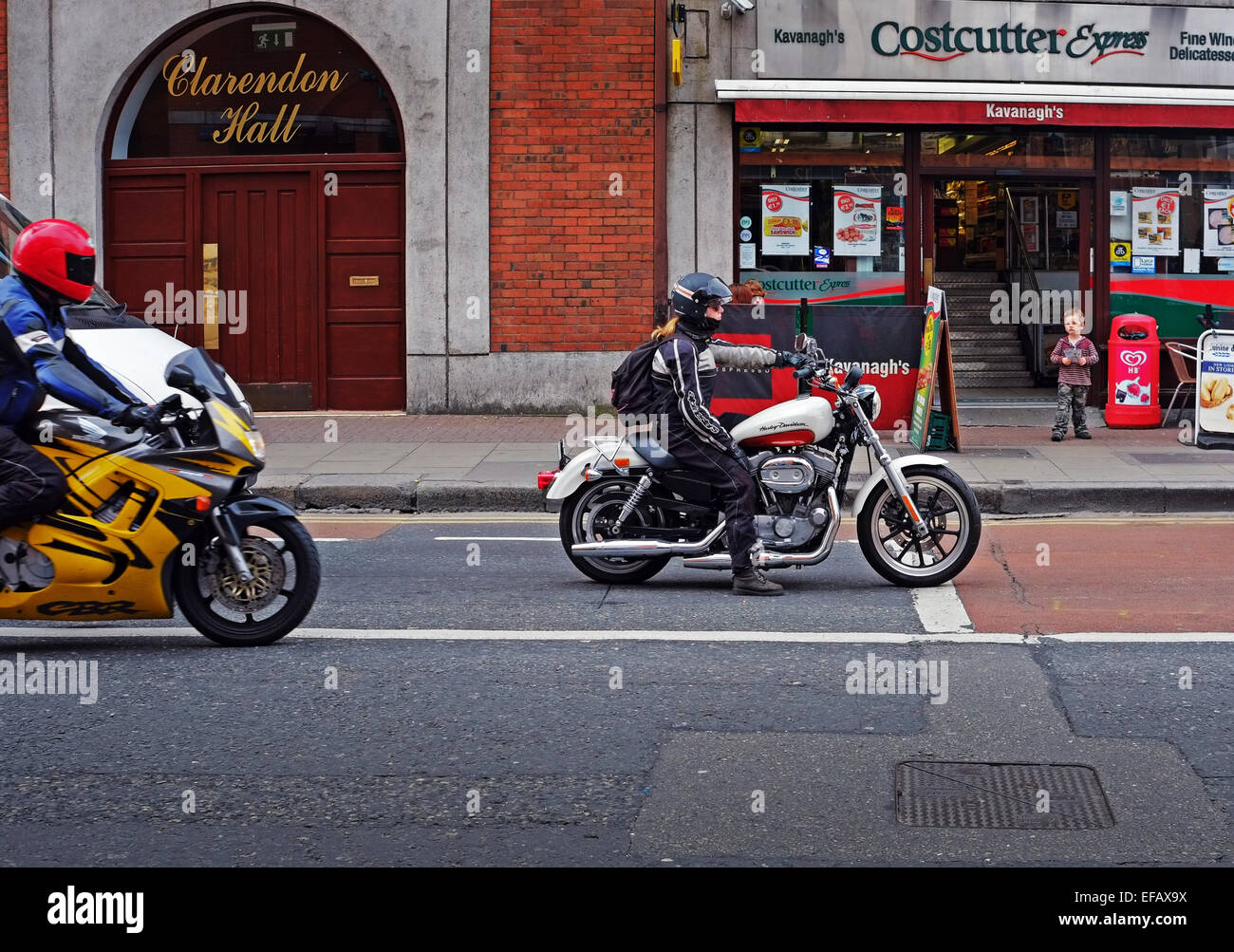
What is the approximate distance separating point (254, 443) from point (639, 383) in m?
2.31

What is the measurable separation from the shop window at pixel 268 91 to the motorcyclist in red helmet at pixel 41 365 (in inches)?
419

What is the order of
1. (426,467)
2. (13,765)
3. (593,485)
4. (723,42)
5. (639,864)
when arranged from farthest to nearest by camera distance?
1. (723,42)
2. (426,467)
3. (593,485)
4. (13,765)
5. (639,864)

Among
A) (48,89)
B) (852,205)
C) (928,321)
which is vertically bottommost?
(928,321)

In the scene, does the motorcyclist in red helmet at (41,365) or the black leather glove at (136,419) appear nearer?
the motorcyclist in red helmet at (41,365)

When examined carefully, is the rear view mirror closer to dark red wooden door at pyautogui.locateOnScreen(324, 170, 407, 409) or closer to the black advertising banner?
the black advertising banner

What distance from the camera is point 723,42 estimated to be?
16188 mm

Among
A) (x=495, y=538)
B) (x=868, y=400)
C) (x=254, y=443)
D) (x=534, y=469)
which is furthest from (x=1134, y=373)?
(x=254, y=443)

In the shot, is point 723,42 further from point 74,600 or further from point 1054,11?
point 74,600

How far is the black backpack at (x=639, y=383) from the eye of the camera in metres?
8.13

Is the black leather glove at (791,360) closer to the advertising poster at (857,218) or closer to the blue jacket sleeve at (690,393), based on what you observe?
the blue jacket sleeve at (690,393)

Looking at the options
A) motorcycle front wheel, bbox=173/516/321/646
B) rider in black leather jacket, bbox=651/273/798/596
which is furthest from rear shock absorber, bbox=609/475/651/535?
motorcycle front wheel, bbox=173/516/321/646

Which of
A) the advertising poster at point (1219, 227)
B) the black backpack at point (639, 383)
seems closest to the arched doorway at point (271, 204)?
the advertising poster at point (1219, 227)

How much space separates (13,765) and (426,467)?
789cm

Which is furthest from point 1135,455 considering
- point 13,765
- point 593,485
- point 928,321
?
point 13,765
